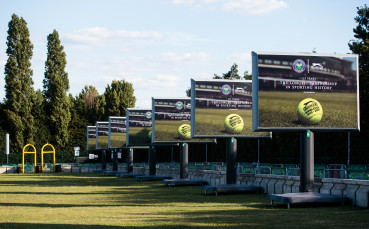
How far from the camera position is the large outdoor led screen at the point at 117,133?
67375 mm

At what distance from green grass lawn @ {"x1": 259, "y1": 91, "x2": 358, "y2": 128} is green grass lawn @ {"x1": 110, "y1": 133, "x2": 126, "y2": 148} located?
43.2m

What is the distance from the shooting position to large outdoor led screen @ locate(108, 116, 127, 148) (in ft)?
221

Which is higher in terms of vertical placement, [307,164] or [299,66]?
[299,66]

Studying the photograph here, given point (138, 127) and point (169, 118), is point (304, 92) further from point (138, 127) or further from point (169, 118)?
point (138, 127)

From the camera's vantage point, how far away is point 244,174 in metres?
34.7

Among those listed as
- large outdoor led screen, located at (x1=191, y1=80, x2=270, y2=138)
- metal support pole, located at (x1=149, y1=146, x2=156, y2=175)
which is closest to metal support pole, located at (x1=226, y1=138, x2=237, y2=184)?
large outdoor led screen, located at (x1=191, y1=80, x2=270, y2=138)

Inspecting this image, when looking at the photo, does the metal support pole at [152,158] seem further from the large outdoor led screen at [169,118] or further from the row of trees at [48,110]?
the row of trees at [48,110]

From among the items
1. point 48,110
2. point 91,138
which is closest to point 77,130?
point 48,110

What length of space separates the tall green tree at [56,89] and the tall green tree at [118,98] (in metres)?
12.6

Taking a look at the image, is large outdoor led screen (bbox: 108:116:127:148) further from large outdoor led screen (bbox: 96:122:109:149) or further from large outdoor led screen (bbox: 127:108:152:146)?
large outdoor led screen (bbox: 127:108:152:146)

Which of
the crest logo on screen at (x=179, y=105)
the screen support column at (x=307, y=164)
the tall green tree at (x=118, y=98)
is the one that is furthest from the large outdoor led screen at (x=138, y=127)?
the tall green tree at (x=118, y=98)

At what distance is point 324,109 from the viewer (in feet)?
81.5

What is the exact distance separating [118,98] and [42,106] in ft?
50.9

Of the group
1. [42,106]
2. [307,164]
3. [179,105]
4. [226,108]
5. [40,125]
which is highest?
[42,106]
